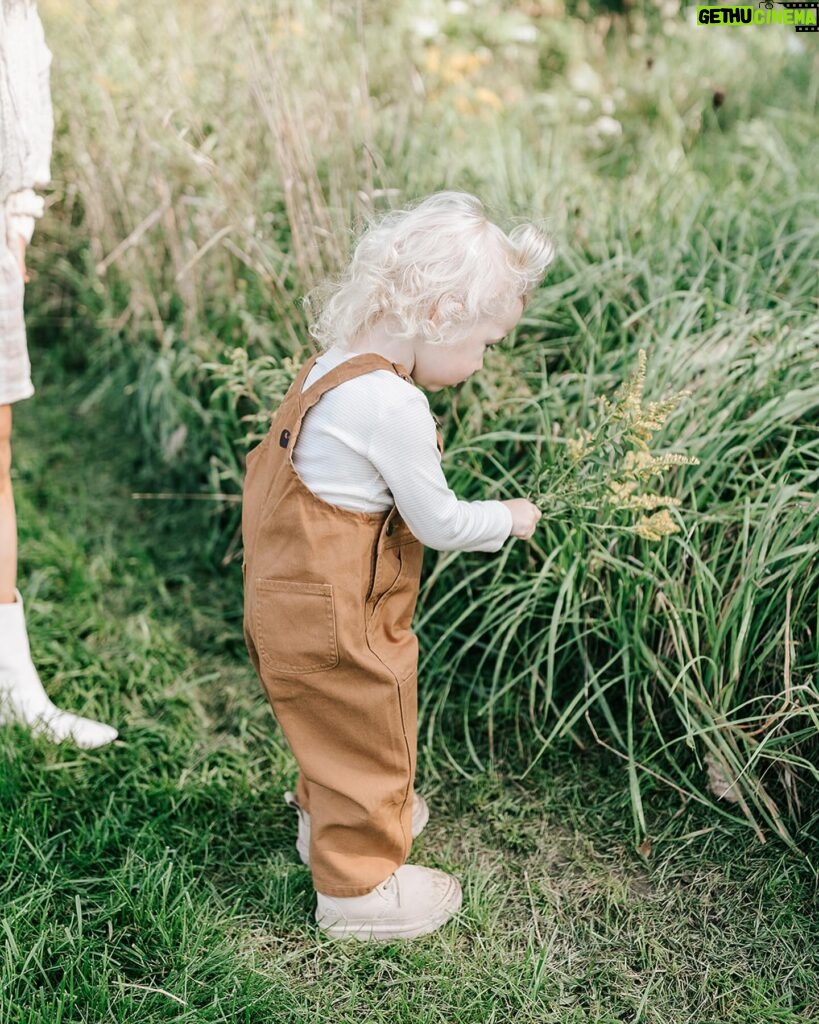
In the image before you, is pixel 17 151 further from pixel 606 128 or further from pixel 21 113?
pixel 606 128

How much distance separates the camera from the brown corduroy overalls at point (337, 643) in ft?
5.68

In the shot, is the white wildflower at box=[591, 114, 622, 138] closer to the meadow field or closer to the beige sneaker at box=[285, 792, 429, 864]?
the meadow field

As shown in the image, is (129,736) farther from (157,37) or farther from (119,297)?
(157,37)

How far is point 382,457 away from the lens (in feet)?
5.54

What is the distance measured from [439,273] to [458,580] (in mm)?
1092

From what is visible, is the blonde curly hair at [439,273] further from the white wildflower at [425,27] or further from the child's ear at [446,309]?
the white wildflower at [425,27]

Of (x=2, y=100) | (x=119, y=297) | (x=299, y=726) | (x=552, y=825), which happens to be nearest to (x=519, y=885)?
(x=552, y=825)

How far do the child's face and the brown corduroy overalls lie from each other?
6 cm

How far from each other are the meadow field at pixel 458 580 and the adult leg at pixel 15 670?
0.20 ft

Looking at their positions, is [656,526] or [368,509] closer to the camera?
[368,509]

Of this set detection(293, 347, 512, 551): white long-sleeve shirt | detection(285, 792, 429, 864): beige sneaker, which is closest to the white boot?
detection(285, 792, 429, 864): beige sneaker

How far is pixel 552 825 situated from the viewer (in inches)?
88.5

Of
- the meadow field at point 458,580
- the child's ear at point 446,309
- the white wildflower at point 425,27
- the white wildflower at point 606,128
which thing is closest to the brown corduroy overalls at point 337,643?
the child's ear at point 446,309

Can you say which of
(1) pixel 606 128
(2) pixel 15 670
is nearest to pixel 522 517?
(2) pixel 15 670
